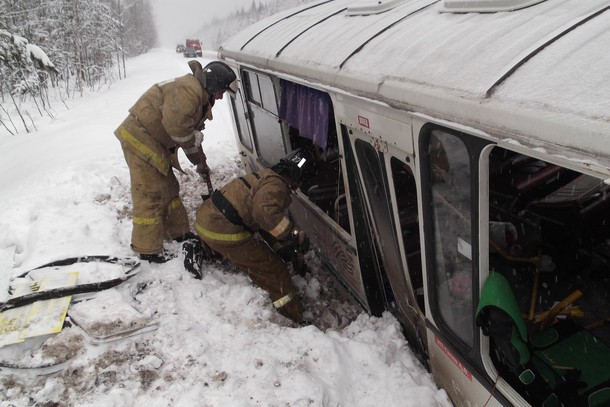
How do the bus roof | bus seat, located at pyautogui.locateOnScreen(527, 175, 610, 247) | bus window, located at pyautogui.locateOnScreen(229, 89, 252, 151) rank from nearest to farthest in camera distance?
the bus roof → bus seat, located at pyautogui.locateOnScreen(527, 175, 610, 247) → bus window, located at pyautogui.locateOnScreen(229, 89, 252, 151)

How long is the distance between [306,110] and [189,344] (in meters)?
2.09

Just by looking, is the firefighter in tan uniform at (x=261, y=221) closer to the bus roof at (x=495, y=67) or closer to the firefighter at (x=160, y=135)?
the firefighter at (x=160, y=135)

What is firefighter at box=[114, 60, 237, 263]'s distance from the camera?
3.76 m

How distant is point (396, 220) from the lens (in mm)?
2494

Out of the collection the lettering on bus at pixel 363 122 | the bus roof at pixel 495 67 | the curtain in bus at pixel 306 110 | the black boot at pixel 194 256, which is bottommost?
the black boot at pixel 194 256

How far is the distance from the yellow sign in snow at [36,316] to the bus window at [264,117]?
2339mm

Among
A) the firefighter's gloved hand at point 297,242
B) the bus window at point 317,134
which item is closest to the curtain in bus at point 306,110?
the bus window at point 317,134

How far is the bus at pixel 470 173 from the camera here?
1345 mm

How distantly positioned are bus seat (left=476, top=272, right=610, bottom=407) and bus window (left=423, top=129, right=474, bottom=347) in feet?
0.53

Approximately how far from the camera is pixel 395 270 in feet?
9.37

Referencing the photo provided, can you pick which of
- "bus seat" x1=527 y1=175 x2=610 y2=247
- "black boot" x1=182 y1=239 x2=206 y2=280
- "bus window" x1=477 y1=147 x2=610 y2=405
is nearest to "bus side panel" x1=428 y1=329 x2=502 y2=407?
"bus window" x1=477 y1=147 x2=610 y2=405

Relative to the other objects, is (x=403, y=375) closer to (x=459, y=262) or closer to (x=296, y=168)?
(x=459, y=262)

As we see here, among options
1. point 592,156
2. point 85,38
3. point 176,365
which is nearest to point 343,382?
point 176,365

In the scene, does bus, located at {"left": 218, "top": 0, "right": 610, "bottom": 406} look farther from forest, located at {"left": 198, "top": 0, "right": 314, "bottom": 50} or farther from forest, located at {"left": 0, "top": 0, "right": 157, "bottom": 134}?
forest, located at {"left": 198, "top": 0, "right": 314, "bottom": 50}
